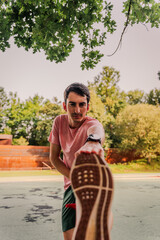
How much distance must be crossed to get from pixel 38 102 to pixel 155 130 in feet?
70.9

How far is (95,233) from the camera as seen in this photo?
1076 mm

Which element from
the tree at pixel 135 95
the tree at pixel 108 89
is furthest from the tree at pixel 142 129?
the tree at pixel 135 95

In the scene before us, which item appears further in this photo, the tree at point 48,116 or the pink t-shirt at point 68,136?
the tree at point 48,116

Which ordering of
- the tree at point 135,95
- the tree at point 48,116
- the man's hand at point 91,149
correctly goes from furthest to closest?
the tree at point 135,95 → the tree at point 48,116 → the man's hand at point 91,149

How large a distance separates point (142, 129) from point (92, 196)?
21.6 metres

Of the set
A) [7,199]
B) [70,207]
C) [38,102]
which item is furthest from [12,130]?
[70,207]

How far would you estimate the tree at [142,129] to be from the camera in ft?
71.3

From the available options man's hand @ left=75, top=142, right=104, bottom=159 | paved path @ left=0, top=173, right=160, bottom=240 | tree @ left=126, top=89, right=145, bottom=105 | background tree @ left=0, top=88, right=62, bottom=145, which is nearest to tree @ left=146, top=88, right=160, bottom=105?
tree @ left=126, top=89, right=145, bottom=105

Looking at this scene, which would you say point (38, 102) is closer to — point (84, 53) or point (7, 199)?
point (7, 199)

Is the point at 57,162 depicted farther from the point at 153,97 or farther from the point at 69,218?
the point at 153,97

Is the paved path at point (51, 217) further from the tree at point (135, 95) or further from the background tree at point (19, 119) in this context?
the tree at point (135, 95)

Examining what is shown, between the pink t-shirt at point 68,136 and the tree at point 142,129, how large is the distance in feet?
66.7

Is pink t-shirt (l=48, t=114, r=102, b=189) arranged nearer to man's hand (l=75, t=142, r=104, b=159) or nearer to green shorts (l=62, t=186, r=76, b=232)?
Result: green shorts (l=62, t=186, r=76, b=232)

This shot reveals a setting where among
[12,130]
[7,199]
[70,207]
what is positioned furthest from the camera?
[12,130]
